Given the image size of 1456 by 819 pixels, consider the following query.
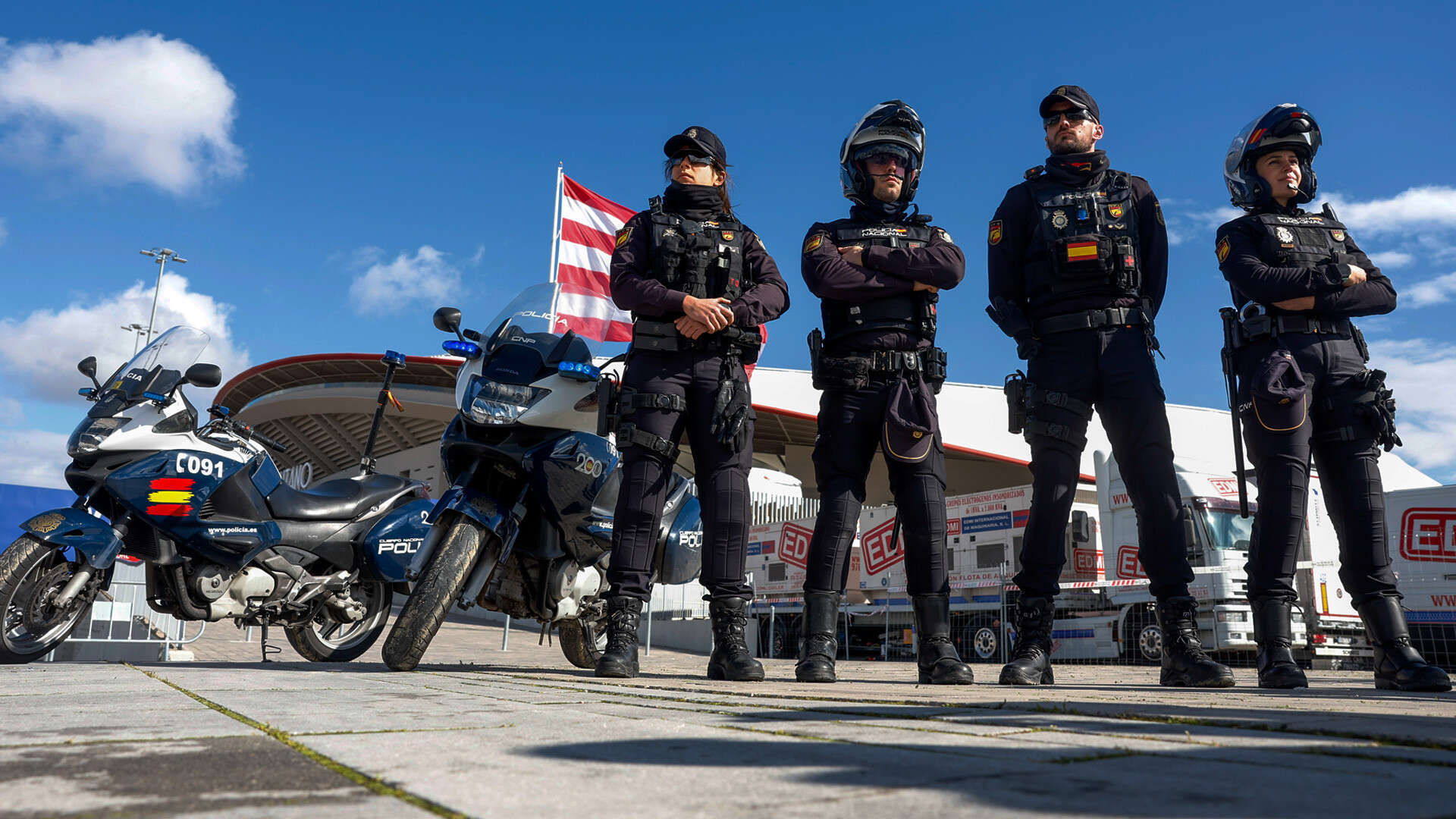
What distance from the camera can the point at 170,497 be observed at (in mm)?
5191

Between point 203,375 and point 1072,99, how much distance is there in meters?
4.70

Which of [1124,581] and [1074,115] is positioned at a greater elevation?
[1074,115]

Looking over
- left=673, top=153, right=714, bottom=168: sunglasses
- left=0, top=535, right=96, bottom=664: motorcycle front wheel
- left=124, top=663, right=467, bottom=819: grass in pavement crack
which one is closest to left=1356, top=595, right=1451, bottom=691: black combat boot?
left=673, top=153, right=714, bottom=168: sunglasses

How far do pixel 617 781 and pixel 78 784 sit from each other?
63 centimetres

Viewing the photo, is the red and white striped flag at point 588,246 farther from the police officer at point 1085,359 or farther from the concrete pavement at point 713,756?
the concrete pavement at point 713,756

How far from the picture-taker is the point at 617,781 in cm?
115

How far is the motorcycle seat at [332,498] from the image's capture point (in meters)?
5.63

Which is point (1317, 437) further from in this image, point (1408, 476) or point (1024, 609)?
point (1408, 476)

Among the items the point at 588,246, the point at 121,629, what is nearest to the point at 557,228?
the point at 588,246

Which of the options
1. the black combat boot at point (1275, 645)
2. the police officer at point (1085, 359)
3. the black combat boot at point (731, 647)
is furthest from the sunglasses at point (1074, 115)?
the black combat boot at point (731, 647)

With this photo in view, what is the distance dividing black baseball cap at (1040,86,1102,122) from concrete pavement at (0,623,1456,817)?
2.43m

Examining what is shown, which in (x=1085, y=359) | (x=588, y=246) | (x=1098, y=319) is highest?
(x=588, y=246)

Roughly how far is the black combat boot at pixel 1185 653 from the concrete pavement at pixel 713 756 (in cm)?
90

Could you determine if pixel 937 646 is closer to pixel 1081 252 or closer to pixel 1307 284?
pixel 1081 252
